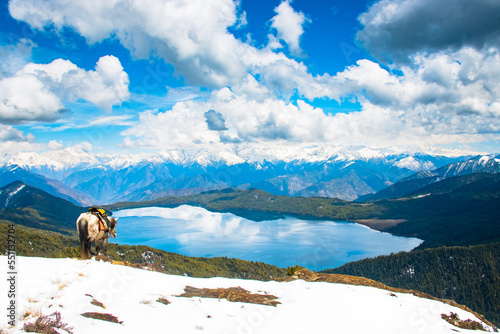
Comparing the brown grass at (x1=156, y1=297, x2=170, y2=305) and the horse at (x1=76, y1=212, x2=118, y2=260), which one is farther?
the horse at (x1=76, y1=212, x2=118, y2=260)

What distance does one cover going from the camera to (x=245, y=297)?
1627 centimetres

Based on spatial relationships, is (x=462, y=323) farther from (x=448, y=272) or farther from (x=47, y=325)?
(x=448, y=272)

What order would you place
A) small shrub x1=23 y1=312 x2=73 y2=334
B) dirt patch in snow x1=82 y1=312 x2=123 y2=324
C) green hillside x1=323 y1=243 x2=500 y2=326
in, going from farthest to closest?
1. green hillside x1=323 y1=243 x2=500 y2=326
2. dirt patch in snow x1=82 y1=312 x2=123 y2=324
3. small shrub x1=23 y1=312 x2=73 y2=334

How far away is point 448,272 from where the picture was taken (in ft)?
477

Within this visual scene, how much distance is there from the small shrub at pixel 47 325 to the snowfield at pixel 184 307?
0.22 metres

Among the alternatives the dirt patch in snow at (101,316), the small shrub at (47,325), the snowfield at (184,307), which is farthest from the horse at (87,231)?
the small shrub at (47,325)

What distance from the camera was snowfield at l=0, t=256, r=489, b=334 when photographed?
359 inches

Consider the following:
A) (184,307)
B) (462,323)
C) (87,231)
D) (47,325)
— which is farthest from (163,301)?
(462,323)

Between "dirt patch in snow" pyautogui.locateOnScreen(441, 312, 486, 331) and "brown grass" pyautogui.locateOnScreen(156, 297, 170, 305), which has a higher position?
"brown grass" pyautogui.locateOnScreen(156, 297, 170, 305)

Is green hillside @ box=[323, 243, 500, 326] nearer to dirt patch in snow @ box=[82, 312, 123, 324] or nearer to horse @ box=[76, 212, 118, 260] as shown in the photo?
horse @ box=[76, 212, 118, 260]

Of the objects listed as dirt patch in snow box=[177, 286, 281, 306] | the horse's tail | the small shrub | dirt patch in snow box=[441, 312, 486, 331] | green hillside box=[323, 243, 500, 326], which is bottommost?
green hillside box=[323, 243, 500, 326]

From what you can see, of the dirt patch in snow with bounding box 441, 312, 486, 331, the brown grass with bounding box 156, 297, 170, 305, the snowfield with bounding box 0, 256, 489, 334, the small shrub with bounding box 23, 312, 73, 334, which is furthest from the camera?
the dirt patch in snow with bounding box 441, 312, 486, 331

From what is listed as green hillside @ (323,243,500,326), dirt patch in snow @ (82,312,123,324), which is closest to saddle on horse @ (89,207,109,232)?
dirt patch in snow @ (82,312,123,324)

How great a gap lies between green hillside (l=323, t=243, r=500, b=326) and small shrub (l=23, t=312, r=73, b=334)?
152 metres
